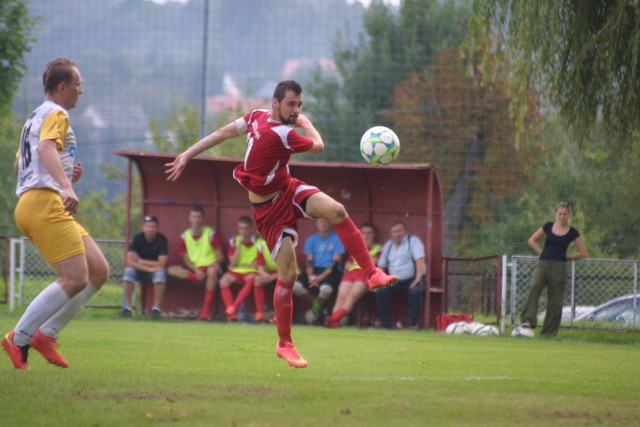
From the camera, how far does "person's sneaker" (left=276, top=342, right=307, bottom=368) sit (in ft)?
26.1

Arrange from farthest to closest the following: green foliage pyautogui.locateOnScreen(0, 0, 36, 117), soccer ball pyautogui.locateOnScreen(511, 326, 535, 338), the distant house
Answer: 1. the distant house
2. green foliage pyautogui.locateOnScreen(0, 0, 36, 117)
3. soccer ball pyautogui.locateOnScreen(511, 326, 535, 338)

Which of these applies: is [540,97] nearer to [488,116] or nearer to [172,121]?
[488,116]

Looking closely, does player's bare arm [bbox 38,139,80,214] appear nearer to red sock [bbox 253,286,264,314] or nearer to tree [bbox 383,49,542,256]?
red sock [bbox 253,286,264,314]

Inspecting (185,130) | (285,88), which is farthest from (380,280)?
(185,130)

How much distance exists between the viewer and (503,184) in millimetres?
19328

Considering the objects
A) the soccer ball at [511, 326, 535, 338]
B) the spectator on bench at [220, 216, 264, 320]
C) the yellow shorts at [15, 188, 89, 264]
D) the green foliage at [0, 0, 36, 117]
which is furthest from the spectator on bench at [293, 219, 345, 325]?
the yellow shorts at [15, 188, 89, 264]

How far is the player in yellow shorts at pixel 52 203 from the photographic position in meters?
6.93

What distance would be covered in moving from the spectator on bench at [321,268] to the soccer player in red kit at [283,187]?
776 cm

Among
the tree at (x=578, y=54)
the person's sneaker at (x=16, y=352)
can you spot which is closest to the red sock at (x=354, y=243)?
the person's sneaker at (x=16, y=352)

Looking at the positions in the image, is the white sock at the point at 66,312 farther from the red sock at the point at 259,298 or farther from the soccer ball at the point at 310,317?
the soccer ball at the point at 310,317

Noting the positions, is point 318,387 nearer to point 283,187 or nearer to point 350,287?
point 283,187

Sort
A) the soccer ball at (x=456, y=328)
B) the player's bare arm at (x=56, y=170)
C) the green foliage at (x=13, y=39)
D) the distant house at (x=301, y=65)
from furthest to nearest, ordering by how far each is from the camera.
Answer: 1. the distant house at (x=301, y=65)
2. the green foliage at (x=13, y=39)
3. the soccer ball at (x=456, y=328)
4. the player's bare arm at (x=56, y=170)

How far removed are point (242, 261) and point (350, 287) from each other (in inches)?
76.5

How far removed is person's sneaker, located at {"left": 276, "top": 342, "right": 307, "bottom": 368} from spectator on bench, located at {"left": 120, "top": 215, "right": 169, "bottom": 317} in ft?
28.2
